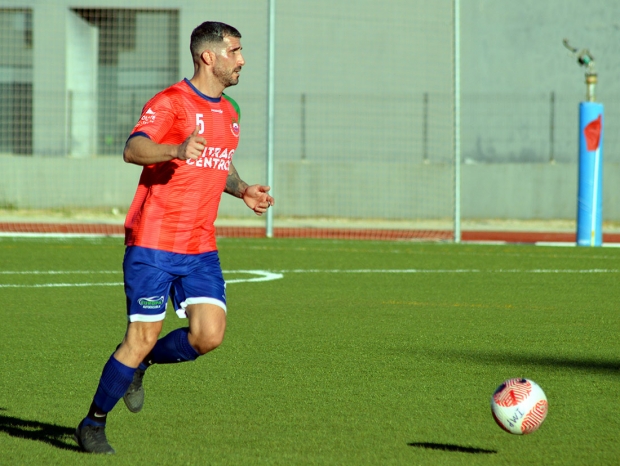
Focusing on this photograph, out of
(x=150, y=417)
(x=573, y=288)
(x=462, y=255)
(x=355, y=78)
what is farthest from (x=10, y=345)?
(x=355, y=78)

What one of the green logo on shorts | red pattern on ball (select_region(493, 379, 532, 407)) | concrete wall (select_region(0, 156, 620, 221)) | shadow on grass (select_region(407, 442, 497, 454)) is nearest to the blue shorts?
the green logo on shorts

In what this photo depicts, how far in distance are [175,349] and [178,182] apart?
2.73 ft

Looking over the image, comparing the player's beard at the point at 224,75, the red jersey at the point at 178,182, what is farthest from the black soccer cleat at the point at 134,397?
the player's beard at the point at 224,75

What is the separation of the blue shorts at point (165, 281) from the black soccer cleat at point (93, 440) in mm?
522

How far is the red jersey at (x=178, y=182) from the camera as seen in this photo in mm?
4898

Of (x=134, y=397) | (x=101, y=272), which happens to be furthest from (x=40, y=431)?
(x=101, y=272)

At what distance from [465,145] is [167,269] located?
67.3 ft

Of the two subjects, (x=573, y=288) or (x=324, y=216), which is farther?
(x=324, y=216)

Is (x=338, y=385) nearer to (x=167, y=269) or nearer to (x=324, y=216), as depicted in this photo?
(x=167, y=269)

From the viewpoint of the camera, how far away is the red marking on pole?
616 inches

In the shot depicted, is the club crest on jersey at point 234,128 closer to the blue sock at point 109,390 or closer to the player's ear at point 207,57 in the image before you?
the player's ear at point 207,57

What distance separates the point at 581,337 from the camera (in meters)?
7.85

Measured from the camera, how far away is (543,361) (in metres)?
6.87

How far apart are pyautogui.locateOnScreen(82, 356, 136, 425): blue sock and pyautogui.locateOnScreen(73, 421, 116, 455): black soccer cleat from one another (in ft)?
0.10
